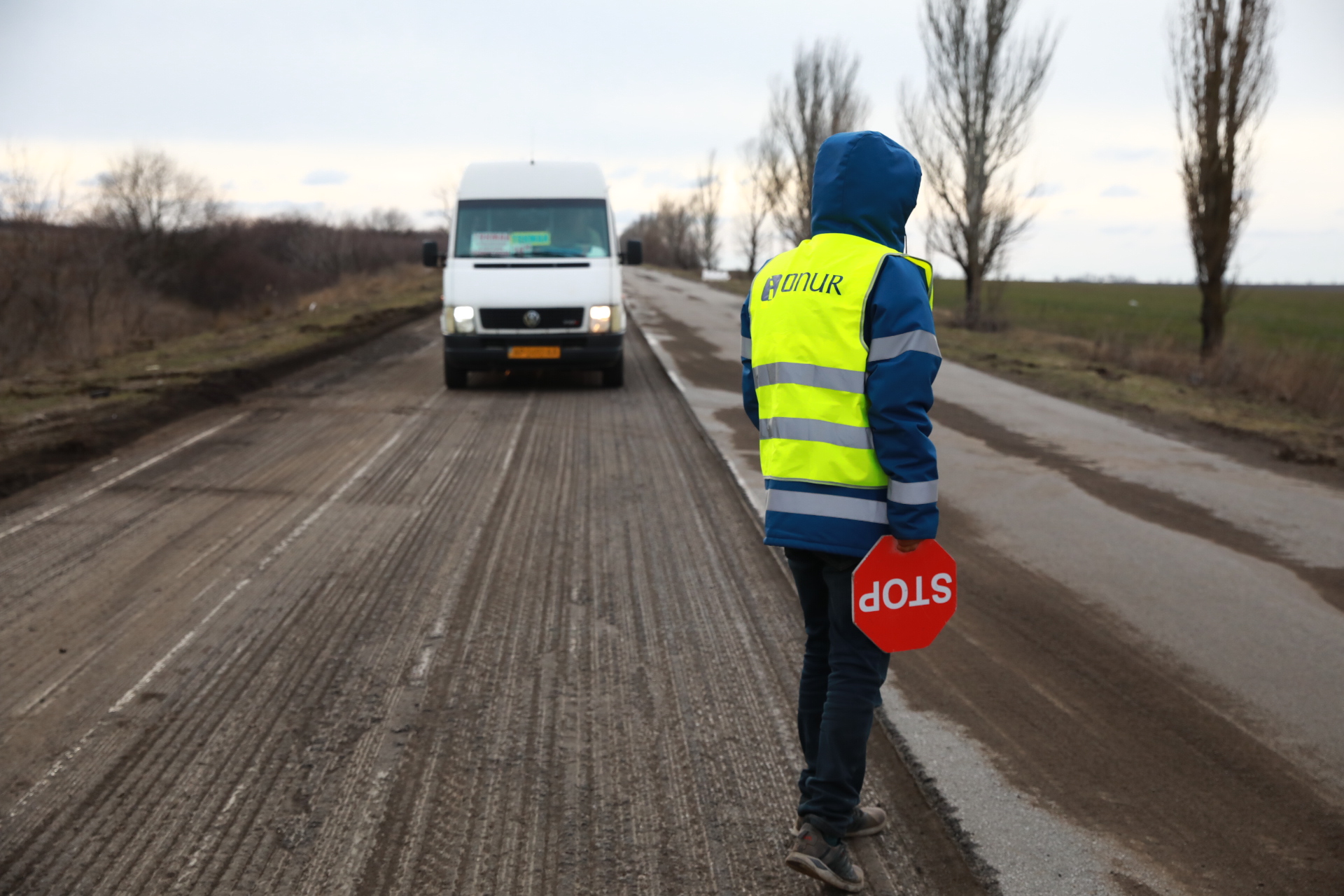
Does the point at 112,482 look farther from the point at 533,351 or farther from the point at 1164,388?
the point at 1164,388

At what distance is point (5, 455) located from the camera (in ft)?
27.2

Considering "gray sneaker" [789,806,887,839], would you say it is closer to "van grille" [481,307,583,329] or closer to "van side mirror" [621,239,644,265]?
"van grille" [481,307,583,329]

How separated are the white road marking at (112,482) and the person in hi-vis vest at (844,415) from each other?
5.77 meters

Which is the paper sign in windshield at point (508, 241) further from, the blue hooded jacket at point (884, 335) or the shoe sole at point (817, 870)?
the shoe sole at point (817, 870)

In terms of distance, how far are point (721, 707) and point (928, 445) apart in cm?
185

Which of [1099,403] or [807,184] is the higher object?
[807,184]

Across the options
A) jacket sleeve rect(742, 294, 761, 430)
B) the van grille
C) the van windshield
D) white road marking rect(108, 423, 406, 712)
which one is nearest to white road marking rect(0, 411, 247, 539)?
white road marking rect(108, 423, 406, 712)

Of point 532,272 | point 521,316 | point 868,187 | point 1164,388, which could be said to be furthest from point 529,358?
point 868,187

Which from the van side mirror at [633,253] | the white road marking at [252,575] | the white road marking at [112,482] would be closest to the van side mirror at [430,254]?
the van side mirror at [633,253]

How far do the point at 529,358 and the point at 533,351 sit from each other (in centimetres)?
11

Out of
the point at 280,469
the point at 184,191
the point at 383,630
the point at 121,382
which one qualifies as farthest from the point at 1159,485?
the point at 184,191

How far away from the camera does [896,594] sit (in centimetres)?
269

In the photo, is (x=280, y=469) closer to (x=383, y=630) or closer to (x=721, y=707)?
(x=383, y=630)

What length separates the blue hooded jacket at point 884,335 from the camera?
259 cm
